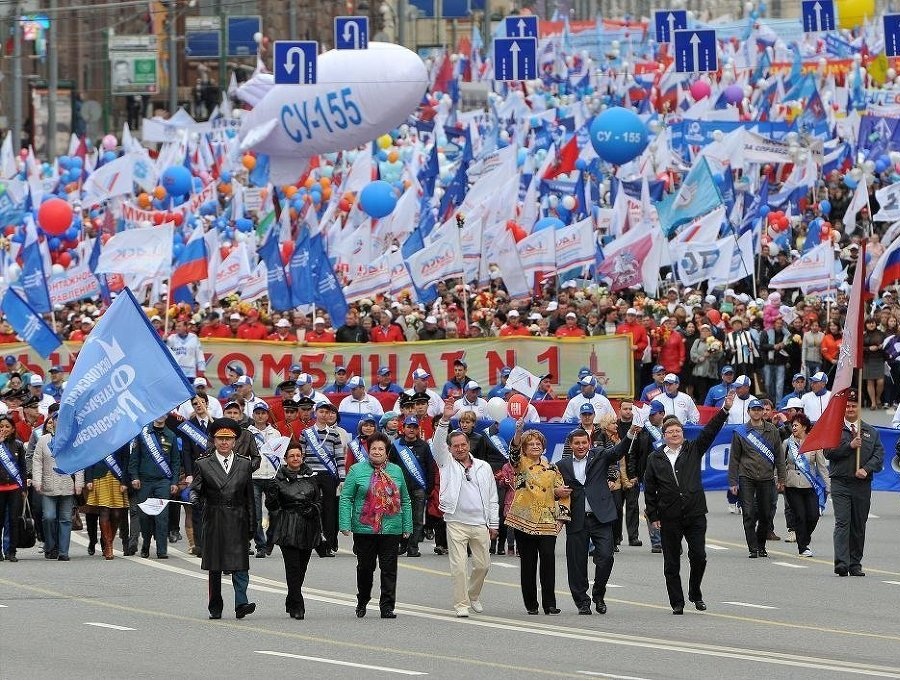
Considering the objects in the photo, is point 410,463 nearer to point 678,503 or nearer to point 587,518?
point 587,518

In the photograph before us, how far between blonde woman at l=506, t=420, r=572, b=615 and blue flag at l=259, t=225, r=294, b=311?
15.9 metres

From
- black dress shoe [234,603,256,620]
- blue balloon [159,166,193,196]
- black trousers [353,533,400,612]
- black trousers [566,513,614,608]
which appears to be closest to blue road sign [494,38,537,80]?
blue balloon [159,166,193,196]

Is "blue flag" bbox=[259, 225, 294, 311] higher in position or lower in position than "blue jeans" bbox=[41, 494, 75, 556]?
higher

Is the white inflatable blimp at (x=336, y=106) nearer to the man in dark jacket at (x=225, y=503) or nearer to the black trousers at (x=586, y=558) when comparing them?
the black trousers at (x=586, y=558)

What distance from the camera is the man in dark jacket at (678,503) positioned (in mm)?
15602

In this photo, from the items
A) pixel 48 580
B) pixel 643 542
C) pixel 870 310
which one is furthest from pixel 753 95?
pixel 48 580

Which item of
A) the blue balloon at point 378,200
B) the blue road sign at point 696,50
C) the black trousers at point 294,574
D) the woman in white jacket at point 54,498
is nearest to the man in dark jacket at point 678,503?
the black trousers at point 294,574

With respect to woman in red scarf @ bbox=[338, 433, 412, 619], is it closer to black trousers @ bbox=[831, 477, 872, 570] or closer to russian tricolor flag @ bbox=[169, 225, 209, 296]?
black trousers @ bbox=[831, 477, 872, 570]

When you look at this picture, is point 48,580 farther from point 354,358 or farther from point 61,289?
point 61,289

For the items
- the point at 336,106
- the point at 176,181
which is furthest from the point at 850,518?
the point at 176,181

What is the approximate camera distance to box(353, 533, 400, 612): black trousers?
15.4m

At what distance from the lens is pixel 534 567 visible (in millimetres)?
15766

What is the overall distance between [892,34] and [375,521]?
28902 mm

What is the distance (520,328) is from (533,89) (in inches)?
1432
